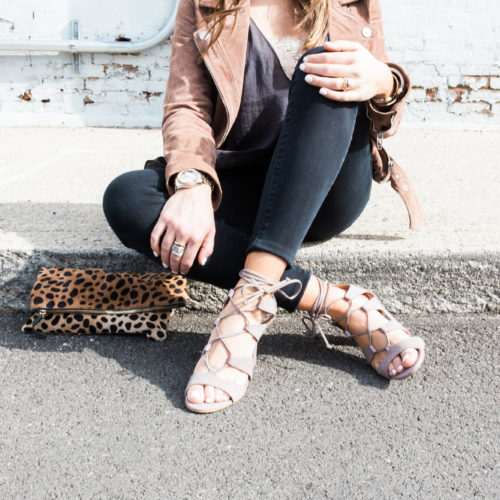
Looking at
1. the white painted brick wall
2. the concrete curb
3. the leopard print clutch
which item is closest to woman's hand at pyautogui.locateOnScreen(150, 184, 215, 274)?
the leopard print clutch

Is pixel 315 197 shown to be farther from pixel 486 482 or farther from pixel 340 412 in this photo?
pixel 486 482

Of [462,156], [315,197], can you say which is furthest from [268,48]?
[462,156]

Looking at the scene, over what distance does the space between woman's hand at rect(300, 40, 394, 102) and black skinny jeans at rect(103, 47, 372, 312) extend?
0.09ft

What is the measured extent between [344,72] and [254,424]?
0.86 metres

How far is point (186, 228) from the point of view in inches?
54.1

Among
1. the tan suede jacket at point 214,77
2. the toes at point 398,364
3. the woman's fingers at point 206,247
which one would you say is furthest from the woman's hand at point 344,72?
the toes at point 398,364

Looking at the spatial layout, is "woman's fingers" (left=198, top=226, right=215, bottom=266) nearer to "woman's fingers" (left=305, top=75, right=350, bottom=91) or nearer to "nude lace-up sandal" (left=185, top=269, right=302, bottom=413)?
"nude lace-up sandal" (left=185, top=269, right=302, bottom=413)

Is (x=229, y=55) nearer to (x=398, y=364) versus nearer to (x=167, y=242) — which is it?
(x=167, y=242)

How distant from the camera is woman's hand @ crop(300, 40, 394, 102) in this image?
136 cm

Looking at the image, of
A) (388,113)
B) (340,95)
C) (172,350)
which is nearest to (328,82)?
(340,95)

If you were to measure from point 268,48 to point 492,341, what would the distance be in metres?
1.09

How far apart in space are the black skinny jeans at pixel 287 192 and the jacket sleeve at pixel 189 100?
0.41 feet

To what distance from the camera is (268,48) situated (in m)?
1.64

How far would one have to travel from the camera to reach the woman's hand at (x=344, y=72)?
4.46 ft
